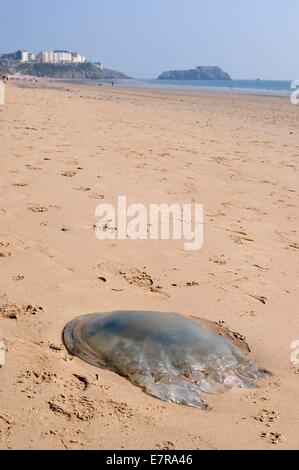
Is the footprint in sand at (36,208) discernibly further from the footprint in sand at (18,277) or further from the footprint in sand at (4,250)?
the footprint in sand at (18,277)

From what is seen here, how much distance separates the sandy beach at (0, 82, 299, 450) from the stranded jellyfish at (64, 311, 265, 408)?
76 millimetres

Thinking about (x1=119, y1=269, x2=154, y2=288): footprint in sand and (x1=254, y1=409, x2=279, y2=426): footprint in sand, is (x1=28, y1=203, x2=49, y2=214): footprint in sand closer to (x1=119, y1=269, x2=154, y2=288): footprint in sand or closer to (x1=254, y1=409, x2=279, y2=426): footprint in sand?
(x1=119, y1=269, x2=154, y2=288): footprint in sand

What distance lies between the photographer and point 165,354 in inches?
113

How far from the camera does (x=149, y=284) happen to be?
13.1ft

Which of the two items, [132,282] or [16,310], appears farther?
[132,282]

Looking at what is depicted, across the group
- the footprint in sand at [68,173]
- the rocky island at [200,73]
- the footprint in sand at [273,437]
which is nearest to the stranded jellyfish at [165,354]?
the footprint in sand at [273,437]

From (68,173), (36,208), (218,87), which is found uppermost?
(218,87)

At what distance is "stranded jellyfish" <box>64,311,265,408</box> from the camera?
2.75 metres

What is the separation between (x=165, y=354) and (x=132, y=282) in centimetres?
120

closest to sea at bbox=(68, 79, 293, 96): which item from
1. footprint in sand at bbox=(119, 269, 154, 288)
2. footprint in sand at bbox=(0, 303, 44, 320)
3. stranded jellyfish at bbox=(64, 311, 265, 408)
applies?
footprint in sand at bbox=(119, 269, 154, 288)

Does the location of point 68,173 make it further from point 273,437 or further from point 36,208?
point 273,437

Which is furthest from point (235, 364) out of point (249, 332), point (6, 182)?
point (6, 182)

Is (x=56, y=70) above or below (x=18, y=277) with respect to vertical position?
above

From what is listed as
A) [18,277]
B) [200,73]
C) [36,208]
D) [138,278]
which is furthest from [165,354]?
[200,73]
